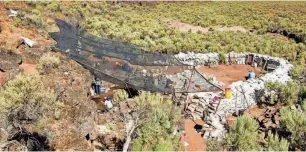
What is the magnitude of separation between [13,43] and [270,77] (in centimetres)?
1440

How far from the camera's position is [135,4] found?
57.3m

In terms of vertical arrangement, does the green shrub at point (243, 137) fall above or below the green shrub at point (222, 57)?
above

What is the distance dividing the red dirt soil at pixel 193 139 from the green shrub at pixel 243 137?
166 cm

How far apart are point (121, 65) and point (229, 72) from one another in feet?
26.6

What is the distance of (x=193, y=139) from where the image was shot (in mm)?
12172

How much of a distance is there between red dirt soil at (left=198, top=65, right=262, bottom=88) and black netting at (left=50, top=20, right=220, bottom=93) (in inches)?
154

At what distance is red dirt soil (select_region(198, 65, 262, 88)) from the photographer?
1944 centimetres

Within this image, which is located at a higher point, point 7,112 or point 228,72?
point 7,112

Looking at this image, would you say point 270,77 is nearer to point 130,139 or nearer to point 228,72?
point 228,72

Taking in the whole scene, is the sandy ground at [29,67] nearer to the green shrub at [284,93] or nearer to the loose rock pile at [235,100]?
the loose rock pile at [235,100]

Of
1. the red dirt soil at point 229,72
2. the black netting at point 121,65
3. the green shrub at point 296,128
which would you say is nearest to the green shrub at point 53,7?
the black netting at point 121,65

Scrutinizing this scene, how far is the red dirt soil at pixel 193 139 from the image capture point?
37.9ft

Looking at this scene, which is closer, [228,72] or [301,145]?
[301,145]

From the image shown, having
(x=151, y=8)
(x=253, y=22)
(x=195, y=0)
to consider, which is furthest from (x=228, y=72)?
(x=195, y=0)
